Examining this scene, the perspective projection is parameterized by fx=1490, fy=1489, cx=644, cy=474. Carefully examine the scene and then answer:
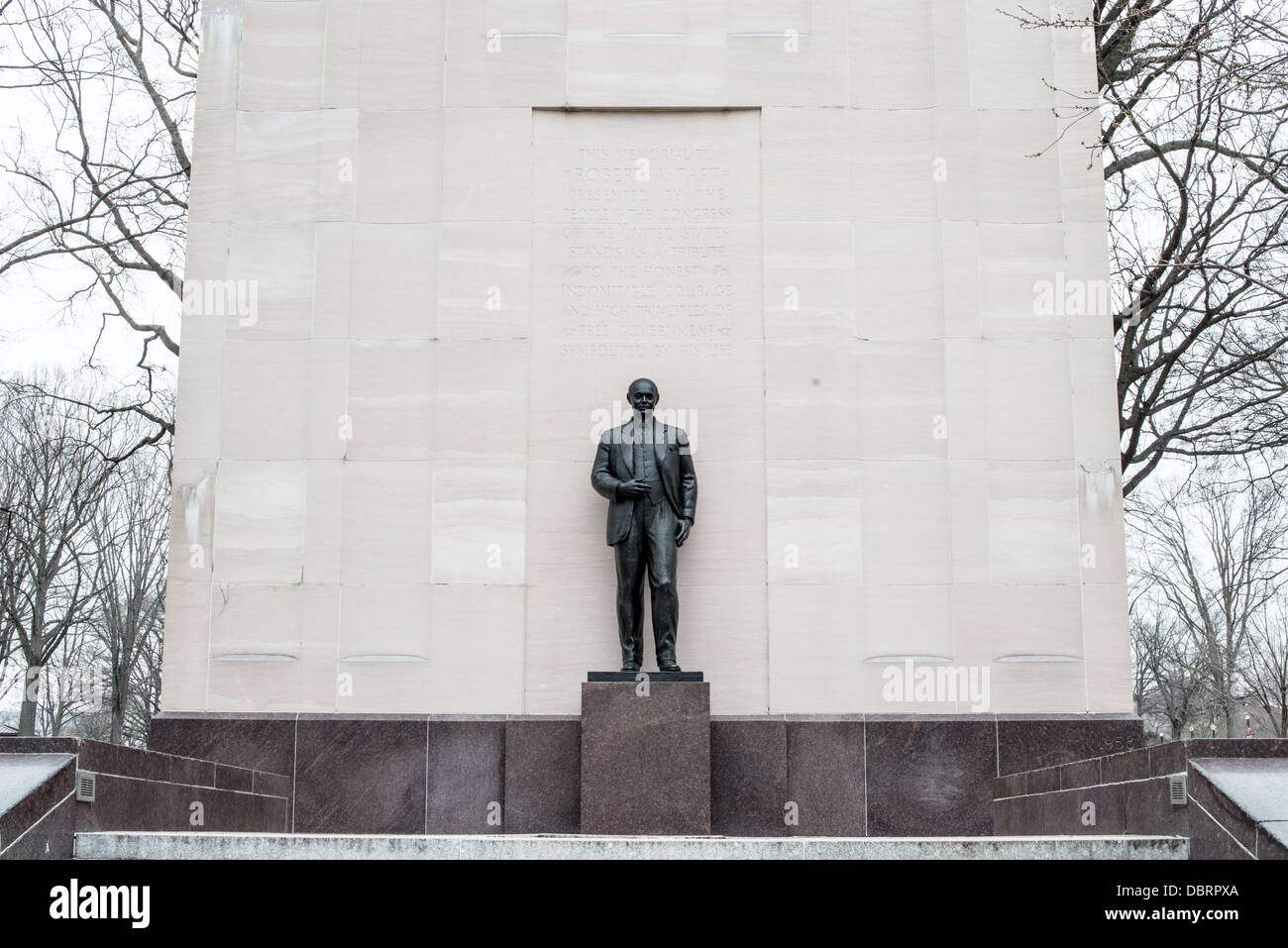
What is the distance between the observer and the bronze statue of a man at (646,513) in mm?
17281

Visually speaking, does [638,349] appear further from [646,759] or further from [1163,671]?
[1163,671]

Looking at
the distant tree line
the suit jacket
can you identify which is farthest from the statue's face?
the distant tree line

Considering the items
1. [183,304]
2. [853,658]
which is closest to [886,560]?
[853,658]

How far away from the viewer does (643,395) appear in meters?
17.5

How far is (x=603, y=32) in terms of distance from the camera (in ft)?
65.4

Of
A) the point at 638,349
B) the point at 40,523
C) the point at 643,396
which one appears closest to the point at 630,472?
the point at 643,396

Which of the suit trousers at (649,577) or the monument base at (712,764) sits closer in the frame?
the suit trousers at (649,577)

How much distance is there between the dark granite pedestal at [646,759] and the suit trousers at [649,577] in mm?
837

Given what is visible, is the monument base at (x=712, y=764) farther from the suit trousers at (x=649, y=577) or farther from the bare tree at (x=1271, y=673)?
the bare tree at (x=1271, y=673)

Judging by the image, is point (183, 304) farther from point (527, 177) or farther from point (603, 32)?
point (603, 32)

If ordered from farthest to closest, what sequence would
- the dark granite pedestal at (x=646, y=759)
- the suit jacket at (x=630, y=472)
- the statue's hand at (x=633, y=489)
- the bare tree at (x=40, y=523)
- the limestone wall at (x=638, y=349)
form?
the bare tree at (x=40, y=523) < the limestone wall at (x=638, y=349) < the suit jacket at (x=630, y=472) < the statue's hand at (x=633, y=489) < the dark granite pedestal at (x=646, y=759)

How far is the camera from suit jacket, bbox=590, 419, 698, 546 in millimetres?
17375

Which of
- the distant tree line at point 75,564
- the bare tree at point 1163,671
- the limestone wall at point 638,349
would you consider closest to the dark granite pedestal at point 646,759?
the limestone wall at point 638,349

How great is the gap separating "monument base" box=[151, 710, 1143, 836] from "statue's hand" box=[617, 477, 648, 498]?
2.83 metres
